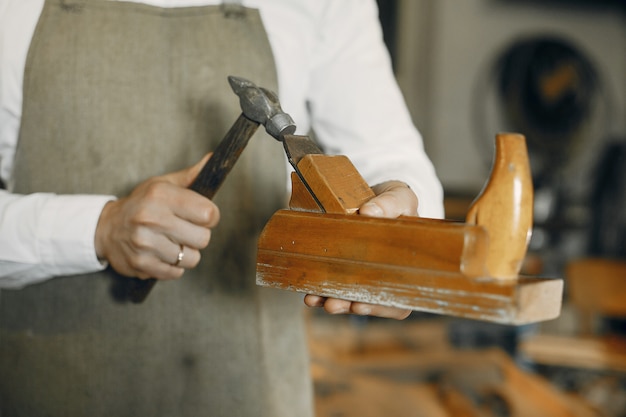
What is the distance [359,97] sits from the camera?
1277mm

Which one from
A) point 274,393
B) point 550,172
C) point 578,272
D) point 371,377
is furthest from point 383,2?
point 274,393

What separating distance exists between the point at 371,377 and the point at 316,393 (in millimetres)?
221

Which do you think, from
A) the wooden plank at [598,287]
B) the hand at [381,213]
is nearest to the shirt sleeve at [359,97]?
the hand at [381,213]

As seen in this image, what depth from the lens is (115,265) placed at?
1043 millimetres

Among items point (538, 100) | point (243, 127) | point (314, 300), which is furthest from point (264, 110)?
point (538, 100)

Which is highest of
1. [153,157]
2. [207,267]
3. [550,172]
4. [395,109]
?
[395,109]

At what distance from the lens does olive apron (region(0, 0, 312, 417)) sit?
1165mm

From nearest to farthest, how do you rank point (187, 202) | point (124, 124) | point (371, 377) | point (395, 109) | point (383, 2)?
point (187, 202) → point (124, 124) → point (395, 109) → point (371, 377) → point (383, 2)

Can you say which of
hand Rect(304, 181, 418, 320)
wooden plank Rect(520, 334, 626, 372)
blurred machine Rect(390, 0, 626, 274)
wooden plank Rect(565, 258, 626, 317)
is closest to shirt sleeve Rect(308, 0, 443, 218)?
hand Rect(304, 181, 418, 320)

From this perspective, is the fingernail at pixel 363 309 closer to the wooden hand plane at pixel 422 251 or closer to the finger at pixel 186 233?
the wooden hand plane at pixel 422 251

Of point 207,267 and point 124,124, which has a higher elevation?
point 124,124

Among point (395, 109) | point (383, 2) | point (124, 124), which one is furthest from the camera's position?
point (383, 2)

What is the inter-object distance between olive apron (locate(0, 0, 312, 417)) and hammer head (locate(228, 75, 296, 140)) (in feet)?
0.85

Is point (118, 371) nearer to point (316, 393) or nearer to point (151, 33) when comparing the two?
point (151, 33)
